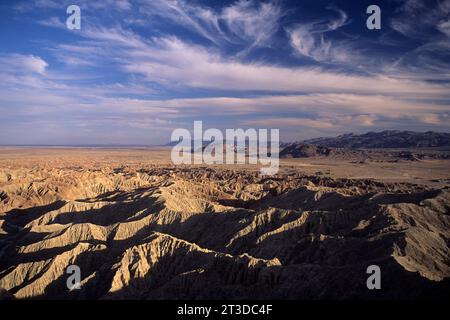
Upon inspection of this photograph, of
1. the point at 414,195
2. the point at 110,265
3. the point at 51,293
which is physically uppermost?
the point at 414,195

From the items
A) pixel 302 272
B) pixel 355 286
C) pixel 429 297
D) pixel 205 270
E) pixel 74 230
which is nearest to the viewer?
pixel 429 297

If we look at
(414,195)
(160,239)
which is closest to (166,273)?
(160,239)

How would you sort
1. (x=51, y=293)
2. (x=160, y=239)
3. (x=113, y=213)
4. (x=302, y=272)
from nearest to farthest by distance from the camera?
(x=302, y=272) < (x=51, y=293) < (x=160, y=239) < (x=113, y=213)

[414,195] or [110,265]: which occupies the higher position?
[414,195]

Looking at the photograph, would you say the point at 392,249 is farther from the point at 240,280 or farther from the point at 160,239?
the point at 160,239

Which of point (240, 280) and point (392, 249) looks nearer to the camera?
point (240, 280)

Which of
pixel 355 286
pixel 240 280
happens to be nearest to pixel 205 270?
pixel 240 280
